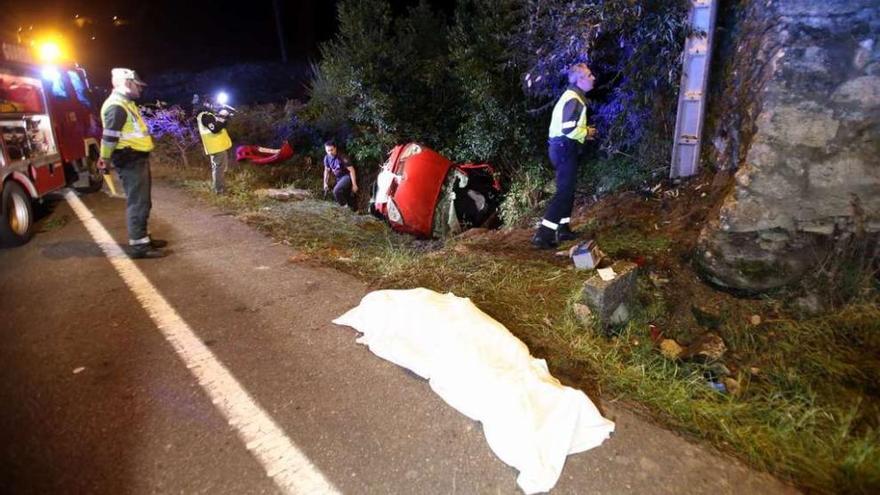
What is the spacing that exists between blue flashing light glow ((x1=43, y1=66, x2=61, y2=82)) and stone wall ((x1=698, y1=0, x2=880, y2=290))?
841cm

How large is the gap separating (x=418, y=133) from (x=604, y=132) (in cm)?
393

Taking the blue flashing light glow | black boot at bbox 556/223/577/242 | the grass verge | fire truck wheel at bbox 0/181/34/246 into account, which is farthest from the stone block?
the blue flashing light glow

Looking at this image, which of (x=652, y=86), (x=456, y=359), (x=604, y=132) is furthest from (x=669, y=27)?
(x=456, y=359)

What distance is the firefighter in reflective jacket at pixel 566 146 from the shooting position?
15.2ft

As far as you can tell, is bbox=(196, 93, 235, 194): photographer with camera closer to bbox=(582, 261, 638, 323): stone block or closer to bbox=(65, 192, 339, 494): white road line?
bbox=(65, 192, 339, 494): white road line

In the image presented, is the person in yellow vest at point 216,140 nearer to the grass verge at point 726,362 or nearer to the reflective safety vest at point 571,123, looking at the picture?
the grass verge at point 726,362

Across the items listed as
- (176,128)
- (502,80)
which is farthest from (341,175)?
(176,128)

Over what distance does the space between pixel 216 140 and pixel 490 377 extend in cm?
663

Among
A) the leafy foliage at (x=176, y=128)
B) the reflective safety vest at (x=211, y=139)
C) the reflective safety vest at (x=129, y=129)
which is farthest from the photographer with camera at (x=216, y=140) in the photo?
the leafy foliage at (x=176, y=128)

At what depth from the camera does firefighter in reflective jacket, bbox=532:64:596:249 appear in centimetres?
462

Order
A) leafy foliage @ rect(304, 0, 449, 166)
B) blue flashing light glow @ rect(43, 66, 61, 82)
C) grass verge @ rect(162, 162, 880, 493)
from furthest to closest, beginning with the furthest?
1. leafy foliage @ rect(304, 0, 449, 166)
2. blue flashing light glow @ rect(43, 66, 61, 82)
3. grass verge @ rect(162, 162, 880, 493)

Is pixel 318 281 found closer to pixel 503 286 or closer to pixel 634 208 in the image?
pixel 503 286

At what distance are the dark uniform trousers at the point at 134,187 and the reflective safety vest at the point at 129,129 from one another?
0.21ft

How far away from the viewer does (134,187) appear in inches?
188
